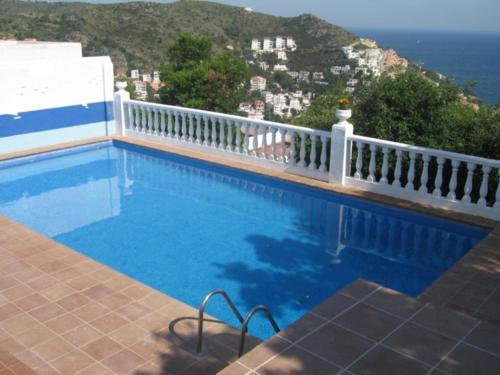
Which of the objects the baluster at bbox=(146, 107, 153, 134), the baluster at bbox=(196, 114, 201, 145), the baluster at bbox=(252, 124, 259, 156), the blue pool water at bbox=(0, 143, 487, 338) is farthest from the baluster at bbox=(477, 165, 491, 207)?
the baluster at bbox=(146, 107, 153, 134)

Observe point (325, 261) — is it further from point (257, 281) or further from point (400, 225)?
point (400, 225)

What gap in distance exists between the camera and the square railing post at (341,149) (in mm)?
8945

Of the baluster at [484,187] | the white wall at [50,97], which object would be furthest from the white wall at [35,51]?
the baluster at [484,187]

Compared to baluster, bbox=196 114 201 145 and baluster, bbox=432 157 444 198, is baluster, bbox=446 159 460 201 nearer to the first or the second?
baluster, bbox=432 157 444 198

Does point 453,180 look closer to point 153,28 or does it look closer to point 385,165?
point 385,165

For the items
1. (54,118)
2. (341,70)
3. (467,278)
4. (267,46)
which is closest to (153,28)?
(267,46)

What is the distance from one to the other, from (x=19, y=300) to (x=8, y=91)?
7406mm

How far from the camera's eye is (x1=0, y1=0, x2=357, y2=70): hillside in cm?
3612

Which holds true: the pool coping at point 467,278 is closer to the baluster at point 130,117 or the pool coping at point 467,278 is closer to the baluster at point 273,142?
the baluster at point 273,142

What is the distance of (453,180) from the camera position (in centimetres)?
803

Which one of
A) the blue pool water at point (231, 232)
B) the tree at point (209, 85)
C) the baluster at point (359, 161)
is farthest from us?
the tree at point (209, 85)

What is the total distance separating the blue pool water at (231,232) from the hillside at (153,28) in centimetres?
2513

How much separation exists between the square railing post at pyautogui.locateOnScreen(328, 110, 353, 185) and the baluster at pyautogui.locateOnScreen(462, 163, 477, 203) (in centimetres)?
197

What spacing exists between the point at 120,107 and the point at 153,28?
2978 cm
